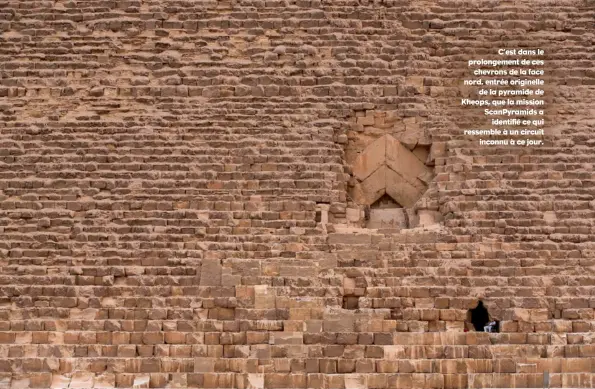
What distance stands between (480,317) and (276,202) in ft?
7.63

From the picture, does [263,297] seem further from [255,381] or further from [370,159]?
[370,159]

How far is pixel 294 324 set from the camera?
34.7 ft

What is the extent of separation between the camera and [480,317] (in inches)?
428

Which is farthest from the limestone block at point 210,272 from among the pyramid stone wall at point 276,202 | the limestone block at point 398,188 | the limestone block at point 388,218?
the limestone block at point 398,188

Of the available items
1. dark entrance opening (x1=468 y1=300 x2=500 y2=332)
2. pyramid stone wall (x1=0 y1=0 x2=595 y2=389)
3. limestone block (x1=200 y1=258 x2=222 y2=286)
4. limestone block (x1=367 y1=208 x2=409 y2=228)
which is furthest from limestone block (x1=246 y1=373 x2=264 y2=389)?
limestone block (x1=367 y1=208 x2=409 y2=228)

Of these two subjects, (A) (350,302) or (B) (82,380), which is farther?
(A) (350,302)

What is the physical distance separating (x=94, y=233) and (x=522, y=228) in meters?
4.28

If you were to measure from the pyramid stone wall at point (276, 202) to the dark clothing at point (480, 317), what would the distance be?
14cm

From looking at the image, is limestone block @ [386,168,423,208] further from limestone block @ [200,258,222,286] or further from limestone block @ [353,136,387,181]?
limestone block @ [200,258,222,286]

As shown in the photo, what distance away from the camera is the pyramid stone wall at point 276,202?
34.2ft

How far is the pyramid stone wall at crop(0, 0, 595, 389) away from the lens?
10422 millimetres

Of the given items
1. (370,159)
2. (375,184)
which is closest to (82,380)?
(375,184)

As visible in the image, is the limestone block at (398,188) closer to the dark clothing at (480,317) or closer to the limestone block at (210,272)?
the dark clothing at (480,317)

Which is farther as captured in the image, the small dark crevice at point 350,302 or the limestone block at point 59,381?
the small dark crevice at point 350,302
